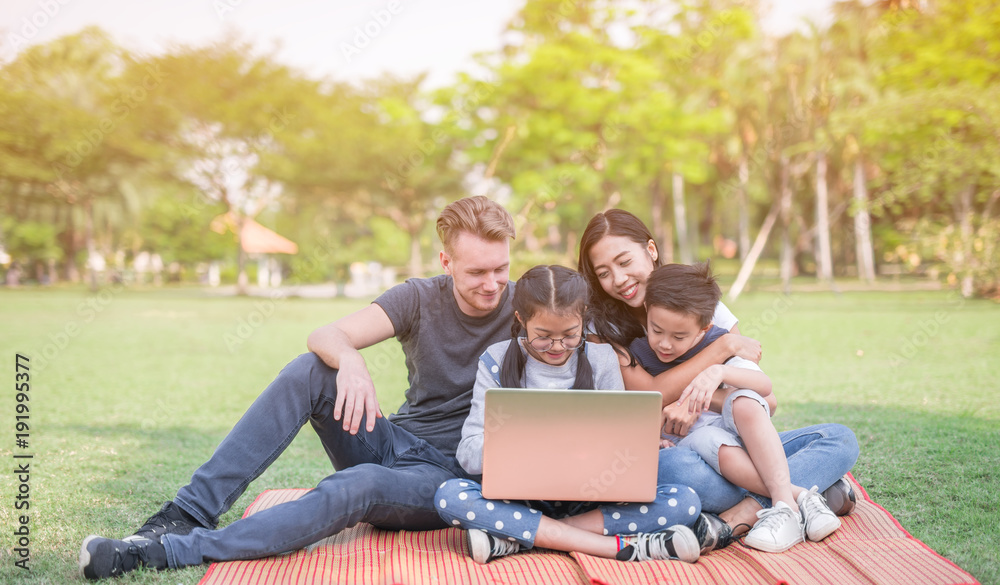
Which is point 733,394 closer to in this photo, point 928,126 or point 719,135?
point 928,126

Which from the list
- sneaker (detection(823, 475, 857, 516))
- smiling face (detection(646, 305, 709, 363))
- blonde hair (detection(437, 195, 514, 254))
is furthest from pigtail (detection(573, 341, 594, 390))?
sneaker (detection(823, 475, 857, 516))

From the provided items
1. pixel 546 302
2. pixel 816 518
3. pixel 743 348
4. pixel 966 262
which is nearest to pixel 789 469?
Result: pixel 816 518

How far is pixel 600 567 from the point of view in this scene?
247 centimetres

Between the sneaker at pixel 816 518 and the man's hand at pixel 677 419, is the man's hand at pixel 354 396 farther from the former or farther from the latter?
the sneaker at pixel 816 518

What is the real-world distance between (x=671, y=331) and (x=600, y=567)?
89cm

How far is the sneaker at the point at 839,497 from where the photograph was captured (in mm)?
2963

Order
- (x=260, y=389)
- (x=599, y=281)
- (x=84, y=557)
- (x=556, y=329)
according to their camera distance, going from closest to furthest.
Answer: (x=84, y=557) < (x=556, y=329) < (x=599, y=281) < (x=260, y=389)

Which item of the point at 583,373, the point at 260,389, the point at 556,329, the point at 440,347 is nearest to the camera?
the point at 556,329

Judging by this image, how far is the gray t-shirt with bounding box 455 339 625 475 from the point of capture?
2668mm

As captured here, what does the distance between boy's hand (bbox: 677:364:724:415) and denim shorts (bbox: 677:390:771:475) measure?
0.10m

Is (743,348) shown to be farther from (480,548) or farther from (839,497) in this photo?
(480,548)

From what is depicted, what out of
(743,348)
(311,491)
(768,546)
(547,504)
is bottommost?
(768,546)

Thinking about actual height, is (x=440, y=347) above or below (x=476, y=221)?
below

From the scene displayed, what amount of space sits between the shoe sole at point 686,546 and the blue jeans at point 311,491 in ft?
2.65
